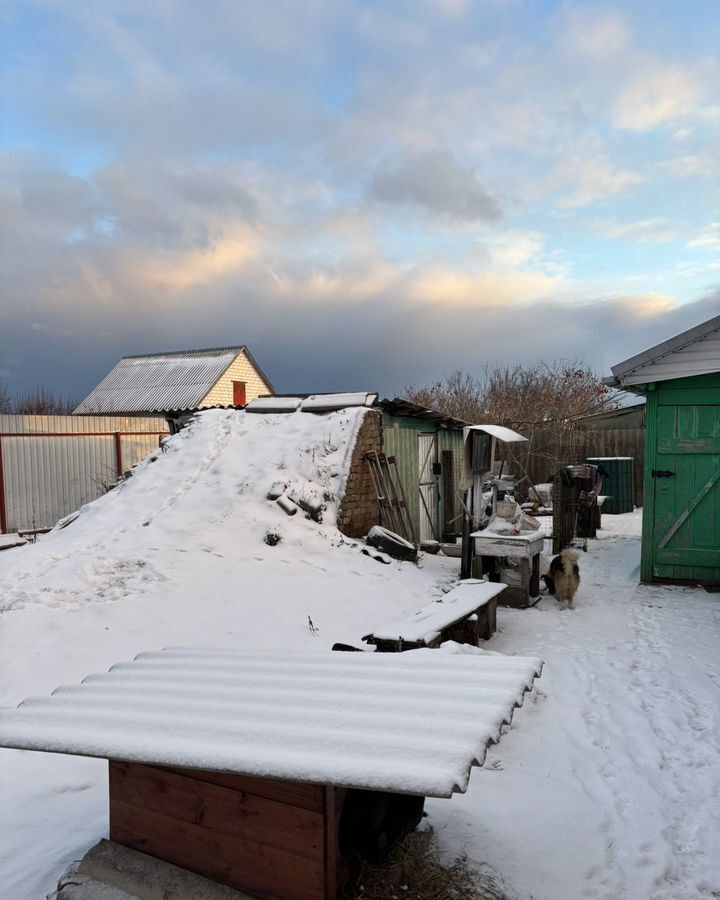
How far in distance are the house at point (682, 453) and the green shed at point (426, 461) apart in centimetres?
292

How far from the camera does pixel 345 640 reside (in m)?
6.30

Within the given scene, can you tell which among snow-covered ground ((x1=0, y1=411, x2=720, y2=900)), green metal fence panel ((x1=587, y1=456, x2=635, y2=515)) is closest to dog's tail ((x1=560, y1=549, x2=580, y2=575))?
snow-covered ground ((x1=0, y1=411, x2=720, y2=900))

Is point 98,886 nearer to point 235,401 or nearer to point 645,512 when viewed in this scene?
point 645,512

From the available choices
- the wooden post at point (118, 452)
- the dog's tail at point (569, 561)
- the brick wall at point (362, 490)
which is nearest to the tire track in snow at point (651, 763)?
the dog's tail at point (569, 561)

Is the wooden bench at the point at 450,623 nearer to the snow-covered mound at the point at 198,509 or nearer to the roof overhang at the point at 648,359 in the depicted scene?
the snow-covered mound at the point at 198,509

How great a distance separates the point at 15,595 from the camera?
611cm

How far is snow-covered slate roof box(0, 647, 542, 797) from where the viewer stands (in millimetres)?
1859

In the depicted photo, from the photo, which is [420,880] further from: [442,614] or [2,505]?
[2,505]

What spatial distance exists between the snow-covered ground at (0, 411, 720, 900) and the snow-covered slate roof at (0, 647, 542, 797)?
80 cm

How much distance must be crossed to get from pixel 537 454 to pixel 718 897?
670 inches

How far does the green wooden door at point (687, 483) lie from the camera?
8.20 meters

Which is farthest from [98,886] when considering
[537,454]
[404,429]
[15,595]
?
[537,454]

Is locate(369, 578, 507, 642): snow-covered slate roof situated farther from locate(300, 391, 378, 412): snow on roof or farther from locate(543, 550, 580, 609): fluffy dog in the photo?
locate(300, 391, 378, 412): snow on roof

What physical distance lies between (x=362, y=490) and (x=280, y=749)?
308 inches
